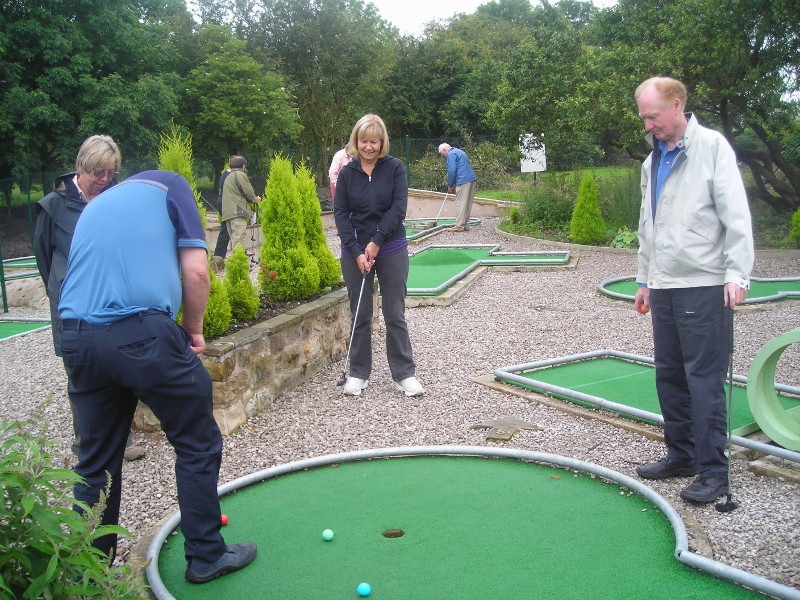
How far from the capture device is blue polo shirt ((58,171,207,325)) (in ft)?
8.00

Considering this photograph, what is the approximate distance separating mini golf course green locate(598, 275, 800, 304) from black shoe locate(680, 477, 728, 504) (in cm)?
487

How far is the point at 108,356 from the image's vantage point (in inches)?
95.3

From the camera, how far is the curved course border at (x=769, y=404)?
3.71 m

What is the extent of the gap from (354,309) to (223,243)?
7.54m

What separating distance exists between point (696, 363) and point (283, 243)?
3.55 m

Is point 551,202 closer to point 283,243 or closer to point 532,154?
A: point 532,154

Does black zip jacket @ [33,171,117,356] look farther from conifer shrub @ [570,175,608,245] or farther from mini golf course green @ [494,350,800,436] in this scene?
conifer shrub @ [570,175,608,245]

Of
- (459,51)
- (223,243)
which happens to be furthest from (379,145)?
(459,51)

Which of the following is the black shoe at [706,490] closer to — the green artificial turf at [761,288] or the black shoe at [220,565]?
the black shoe at [220,565]

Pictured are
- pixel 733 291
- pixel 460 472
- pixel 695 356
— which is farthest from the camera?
pixel 460 472

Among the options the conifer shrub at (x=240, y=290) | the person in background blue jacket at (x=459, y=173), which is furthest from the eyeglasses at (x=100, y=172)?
the person in background blue jacket at (x=459, y=173)

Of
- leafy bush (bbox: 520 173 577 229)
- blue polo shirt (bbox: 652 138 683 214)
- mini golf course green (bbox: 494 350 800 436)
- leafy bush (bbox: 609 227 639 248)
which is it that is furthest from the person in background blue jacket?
blue polo shirt (bbox: 652 138 683 214)

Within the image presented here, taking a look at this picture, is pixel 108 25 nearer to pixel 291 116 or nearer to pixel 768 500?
pixel 291 116

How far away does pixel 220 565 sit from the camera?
9.22ft
